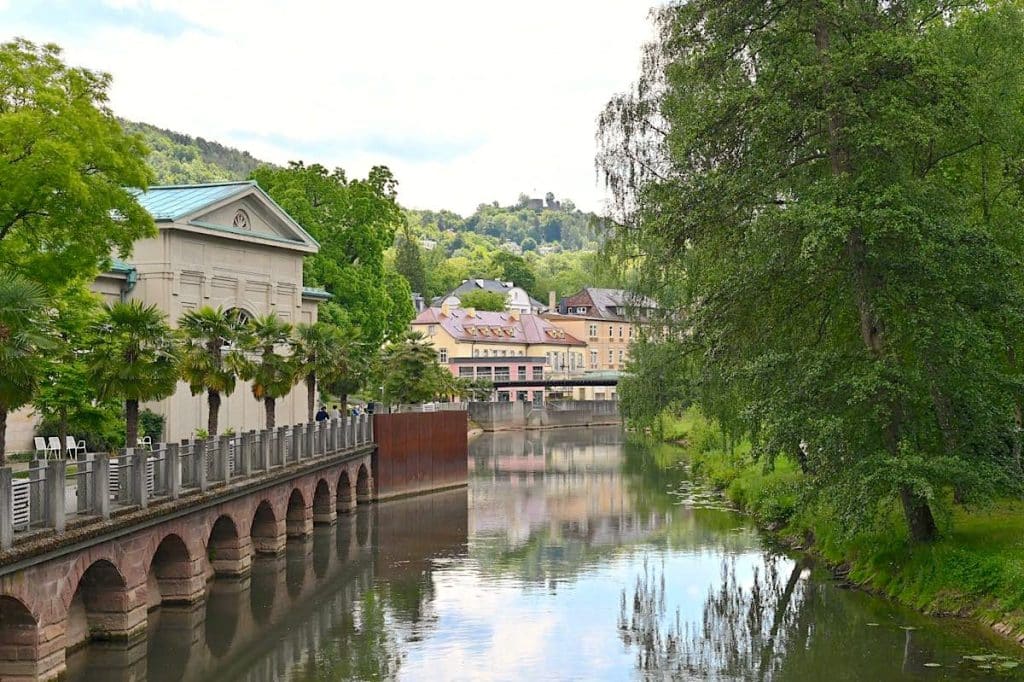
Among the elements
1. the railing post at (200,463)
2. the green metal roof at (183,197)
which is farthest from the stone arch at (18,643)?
the green metal roof at (183,197)

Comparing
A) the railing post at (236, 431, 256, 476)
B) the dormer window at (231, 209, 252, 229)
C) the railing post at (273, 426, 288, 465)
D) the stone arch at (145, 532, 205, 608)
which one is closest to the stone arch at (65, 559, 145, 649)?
the stone arch at (145, 532, 205, 608)

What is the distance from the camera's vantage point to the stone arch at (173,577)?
27.9 meters

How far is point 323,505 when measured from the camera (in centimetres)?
4428

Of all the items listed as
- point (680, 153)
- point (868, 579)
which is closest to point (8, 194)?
point (680, 153)

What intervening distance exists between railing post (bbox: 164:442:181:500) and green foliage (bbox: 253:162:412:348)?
36.5 metres

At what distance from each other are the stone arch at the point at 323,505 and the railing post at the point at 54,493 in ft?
76.9

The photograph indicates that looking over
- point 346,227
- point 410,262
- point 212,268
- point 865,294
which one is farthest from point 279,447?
point 410,262

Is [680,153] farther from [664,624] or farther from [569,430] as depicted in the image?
[569,430]

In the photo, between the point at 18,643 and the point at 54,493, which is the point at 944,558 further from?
the point at 18,643

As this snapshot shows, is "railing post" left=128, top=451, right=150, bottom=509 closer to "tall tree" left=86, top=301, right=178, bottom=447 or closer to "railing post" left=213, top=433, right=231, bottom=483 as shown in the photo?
"tall tree" left=86, top=301, right=178, bottom=447

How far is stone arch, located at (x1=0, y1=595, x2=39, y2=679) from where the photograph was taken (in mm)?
19750

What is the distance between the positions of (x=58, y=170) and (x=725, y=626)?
1763 centimetres

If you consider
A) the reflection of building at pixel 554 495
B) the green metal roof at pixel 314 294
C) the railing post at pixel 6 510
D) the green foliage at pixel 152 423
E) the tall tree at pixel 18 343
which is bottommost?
the reflection of building at pixel 554 495

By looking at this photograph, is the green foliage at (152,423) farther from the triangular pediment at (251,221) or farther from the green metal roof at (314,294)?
the green metal roof at (314,294)
